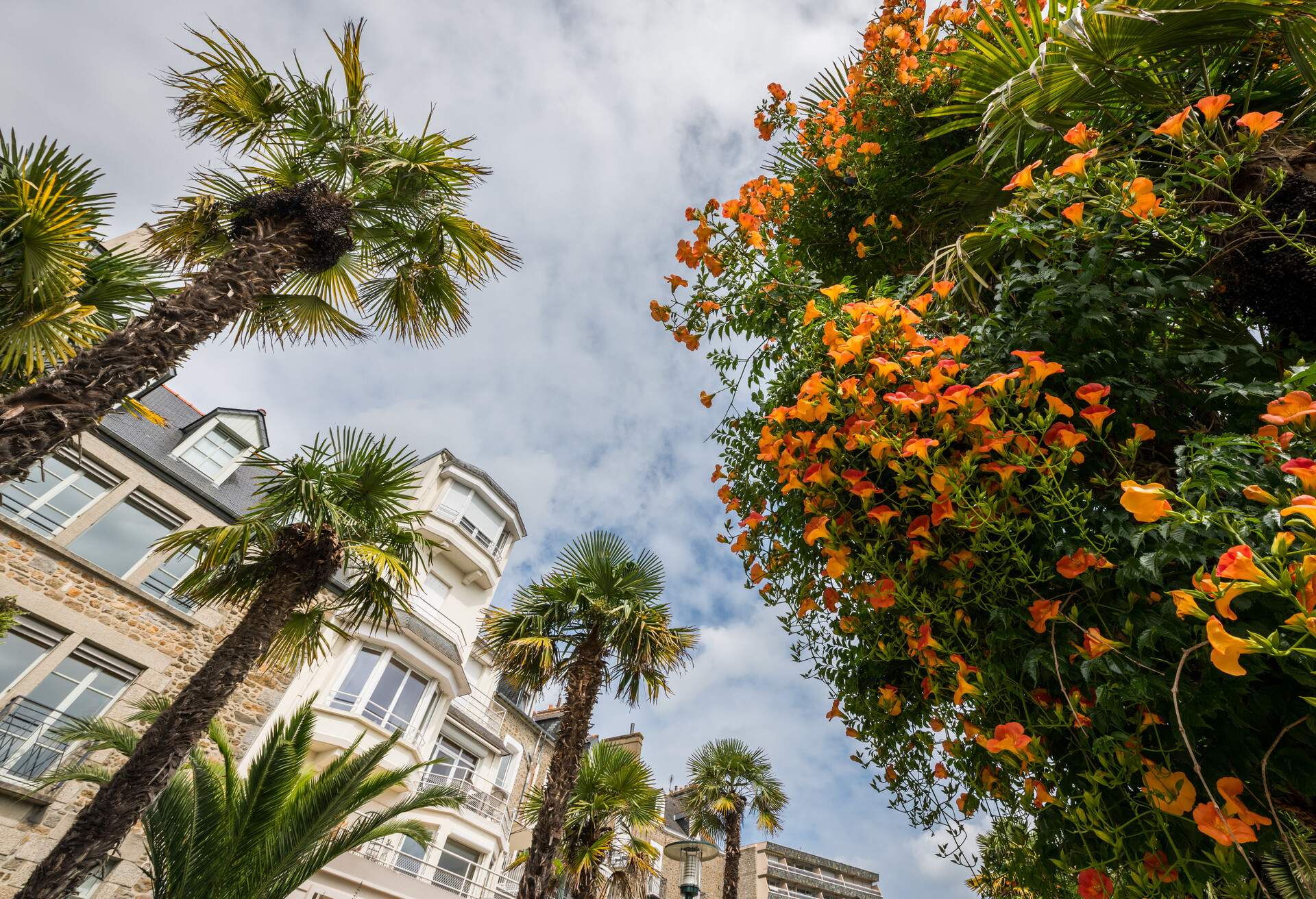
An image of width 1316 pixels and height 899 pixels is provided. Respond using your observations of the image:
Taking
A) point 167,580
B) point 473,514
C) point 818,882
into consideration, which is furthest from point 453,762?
point 818,882

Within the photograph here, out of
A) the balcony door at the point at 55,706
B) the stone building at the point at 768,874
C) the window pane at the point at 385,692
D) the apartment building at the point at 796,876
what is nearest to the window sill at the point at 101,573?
the balcony door at the point at 55,706

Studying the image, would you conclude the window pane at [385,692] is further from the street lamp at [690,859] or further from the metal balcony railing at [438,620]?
the street lamp at [690,859]

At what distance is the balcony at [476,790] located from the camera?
50.3ft

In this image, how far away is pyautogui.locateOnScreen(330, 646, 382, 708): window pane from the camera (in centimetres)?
1348

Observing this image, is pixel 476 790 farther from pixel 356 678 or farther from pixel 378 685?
pixel 356 678

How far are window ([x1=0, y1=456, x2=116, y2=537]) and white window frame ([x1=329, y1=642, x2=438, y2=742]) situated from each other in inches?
235

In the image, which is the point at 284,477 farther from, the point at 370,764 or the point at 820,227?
the point at 820,227

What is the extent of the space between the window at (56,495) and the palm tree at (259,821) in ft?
18.5

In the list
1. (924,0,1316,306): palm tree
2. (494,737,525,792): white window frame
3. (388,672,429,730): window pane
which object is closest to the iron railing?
(388,672,429,730): window pane

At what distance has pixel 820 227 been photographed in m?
3.40

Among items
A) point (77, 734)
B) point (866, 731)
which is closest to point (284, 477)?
point (77, 734)

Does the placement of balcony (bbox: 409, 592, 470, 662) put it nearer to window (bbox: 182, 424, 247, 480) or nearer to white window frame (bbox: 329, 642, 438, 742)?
white window frame (bbox: 329, 642, 438, 742)

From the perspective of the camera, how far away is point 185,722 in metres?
5.39

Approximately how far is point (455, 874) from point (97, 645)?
27.8ft
